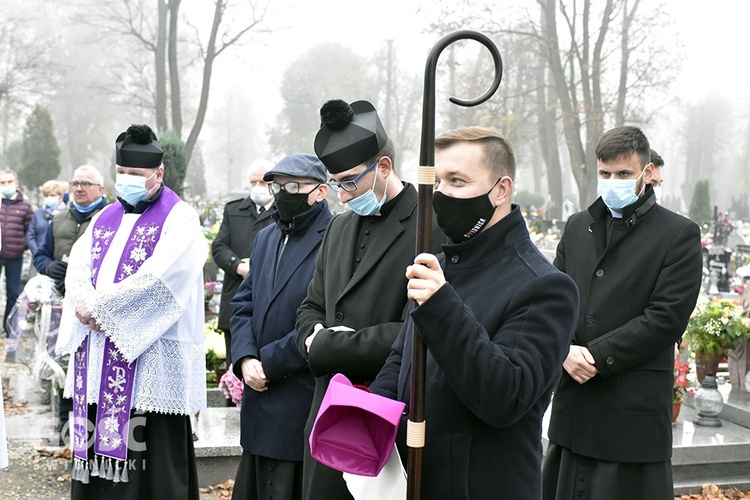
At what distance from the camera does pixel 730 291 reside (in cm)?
1677

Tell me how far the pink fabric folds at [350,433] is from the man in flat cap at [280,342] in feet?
5.18

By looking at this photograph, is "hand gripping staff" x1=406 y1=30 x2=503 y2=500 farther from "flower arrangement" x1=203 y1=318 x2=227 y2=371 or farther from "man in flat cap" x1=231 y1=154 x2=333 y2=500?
"flower arrangement" x1=203 y1=318 x2=227 y2=371

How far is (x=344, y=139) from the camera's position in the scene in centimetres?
356

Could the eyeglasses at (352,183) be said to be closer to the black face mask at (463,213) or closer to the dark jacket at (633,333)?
the black face mask at (463,213)

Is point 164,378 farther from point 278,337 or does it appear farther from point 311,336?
point 311,336

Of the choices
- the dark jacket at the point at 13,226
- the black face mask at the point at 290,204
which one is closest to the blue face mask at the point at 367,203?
the black face mask at the point at 290,204

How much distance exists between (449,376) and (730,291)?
52.5ft

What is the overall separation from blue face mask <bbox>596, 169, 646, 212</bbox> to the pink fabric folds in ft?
7.09

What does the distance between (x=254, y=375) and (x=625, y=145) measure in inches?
85.5

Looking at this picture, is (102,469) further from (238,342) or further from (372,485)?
(372,485)

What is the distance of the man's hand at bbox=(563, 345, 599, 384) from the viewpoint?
413cm

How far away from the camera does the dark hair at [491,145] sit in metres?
2.55

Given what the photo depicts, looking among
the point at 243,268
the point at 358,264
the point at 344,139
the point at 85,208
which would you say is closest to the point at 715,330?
the point at 243,268

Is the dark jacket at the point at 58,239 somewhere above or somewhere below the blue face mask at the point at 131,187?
below
